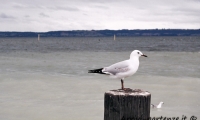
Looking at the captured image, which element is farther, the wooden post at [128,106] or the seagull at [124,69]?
the seagull at [124,69]

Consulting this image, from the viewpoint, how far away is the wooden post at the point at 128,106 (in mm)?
3799

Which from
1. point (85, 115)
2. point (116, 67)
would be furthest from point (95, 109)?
point (116, 67)

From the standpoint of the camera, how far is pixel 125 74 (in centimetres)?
489

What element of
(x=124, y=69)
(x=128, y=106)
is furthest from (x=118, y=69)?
(x=128, y=106)

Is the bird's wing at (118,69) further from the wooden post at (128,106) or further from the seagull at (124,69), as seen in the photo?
the wooden post at (128,106)

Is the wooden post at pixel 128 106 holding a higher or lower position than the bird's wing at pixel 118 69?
lower

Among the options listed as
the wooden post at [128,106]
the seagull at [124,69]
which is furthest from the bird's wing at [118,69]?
the wooden post at [128,106]

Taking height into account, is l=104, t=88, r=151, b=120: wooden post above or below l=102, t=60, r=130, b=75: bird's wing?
below

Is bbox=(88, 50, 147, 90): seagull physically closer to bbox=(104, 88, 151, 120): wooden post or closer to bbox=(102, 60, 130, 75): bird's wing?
bbox=(102, 60, 130, 75): bird's wing

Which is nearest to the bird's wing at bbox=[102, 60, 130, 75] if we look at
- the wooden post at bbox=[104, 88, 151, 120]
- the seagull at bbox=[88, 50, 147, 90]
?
the seagull at bbox=[88, 50, 147, 90]

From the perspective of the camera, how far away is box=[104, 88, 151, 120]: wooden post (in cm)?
380

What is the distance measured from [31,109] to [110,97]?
5.05 m

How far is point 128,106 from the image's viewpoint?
382 centimetres

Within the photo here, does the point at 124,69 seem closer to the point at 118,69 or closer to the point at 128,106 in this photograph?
the point at 118,69
